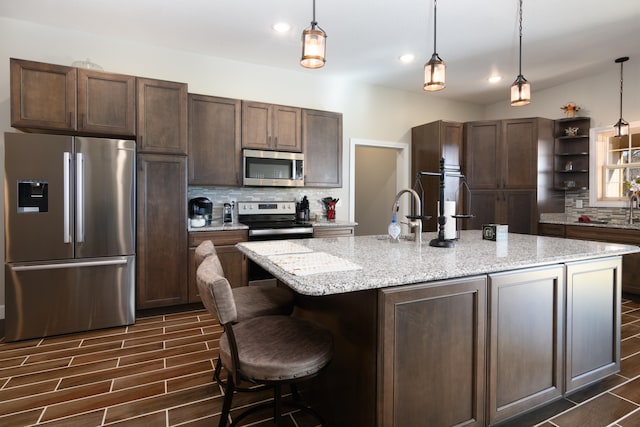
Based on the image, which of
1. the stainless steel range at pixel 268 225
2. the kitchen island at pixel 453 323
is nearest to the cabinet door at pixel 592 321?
the kitchen island at pixel 453 323

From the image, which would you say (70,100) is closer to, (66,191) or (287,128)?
(66,191)

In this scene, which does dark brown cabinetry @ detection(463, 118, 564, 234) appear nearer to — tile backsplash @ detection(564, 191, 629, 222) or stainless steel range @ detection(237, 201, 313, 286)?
tile backsplash @ detection(564, 191, 629, 222)

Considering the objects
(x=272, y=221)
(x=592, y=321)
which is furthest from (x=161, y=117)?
(x=592, y=321)

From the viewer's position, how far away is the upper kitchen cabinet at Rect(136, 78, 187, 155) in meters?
3.20

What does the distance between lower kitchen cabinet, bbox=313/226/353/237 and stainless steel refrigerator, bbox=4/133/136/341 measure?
1.91m

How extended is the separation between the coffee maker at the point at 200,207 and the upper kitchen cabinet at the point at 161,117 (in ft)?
1.95

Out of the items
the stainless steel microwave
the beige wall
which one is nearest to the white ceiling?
the stainless steel microwave

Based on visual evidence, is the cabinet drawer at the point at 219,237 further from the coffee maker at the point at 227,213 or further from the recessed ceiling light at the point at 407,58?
the recessed ceiling light at the point at 407,58

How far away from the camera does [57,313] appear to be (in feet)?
9.34

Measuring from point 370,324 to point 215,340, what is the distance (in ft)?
6.12

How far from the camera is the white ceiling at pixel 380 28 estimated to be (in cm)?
288

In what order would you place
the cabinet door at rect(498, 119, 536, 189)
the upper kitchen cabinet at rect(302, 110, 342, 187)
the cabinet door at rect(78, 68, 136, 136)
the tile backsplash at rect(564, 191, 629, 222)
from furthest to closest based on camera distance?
1. the cabinet door at rect(498, 119, 536, 189)
2. the tile backsplash at rect(564, 191, 629, 222)
3. the upper kitchen cabinet at rect(302, 110, 342, 187)
4. the cabinet door at rect(78, 68, 136, 136)

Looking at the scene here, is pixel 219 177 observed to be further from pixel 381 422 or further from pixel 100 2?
pixel 381 422

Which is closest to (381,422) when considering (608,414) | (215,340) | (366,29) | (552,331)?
(552,331)
